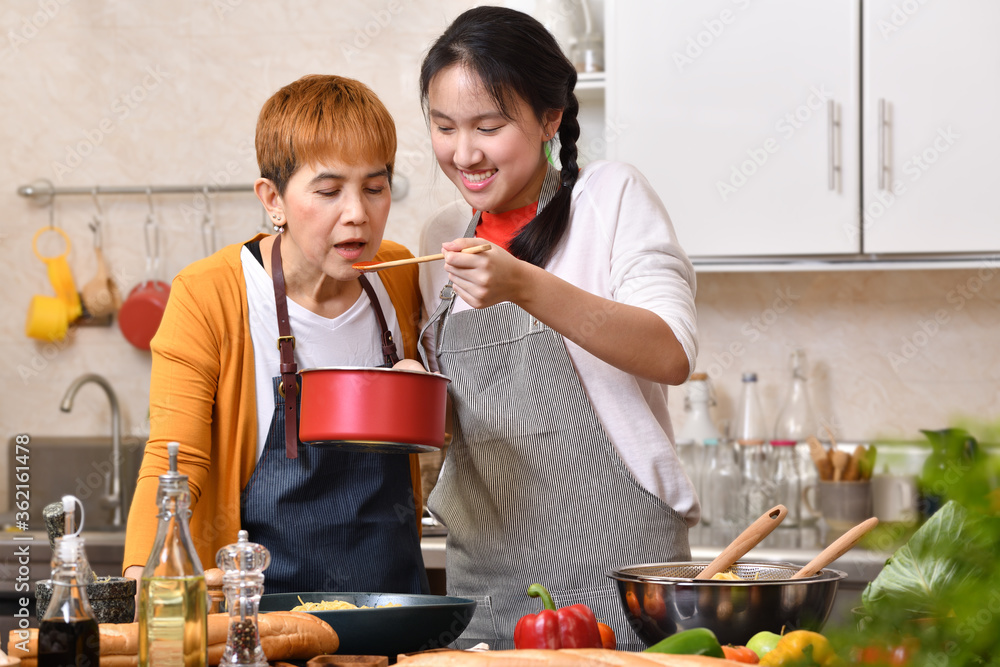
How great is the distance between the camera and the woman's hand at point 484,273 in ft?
3.63

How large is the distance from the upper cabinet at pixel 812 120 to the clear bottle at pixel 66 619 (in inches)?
72.4

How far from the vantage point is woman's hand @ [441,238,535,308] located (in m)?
1.11

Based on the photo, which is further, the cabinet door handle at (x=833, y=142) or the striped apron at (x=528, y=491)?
the cabinet door handle at (x=833, y=142)

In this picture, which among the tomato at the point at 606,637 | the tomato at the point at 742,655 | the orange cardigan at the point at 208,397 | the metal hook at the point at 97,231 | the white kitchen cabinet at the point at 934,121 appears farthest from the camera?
the metal hook at the point at 97,231

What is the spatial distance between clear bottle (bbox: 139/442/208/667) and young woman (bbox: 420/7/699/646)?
50 centimetres

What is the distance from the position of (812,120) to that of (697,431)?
2.77ft

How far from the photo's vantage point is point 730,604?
0.90 m

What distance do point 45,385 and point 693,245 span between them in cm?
192

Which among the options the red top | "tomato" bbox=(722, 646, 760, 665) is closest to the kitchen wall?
the red top

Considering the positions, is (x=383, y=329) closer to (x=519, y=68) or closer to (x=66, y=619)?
(x=519, y=68)

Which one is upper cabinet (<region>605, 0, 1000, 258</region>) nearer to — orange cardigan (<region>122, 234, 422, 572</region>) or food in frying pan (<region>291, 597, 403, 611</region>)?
orange cardigan (<region>122, 234, 422, 572</region>)

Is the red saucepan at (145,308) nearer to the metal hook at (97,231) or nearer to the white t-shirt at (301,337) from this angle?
the metal hook at (97,231)

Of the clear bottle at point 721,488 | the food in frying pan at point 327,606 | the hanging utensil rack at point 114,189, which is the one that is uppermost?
the hanging utensil rack at point 114,189

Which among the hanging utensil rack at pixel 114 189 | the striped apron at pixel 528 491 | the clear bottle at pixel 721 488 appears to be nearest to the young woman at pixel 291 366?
the striped apron at pixel 528 491
